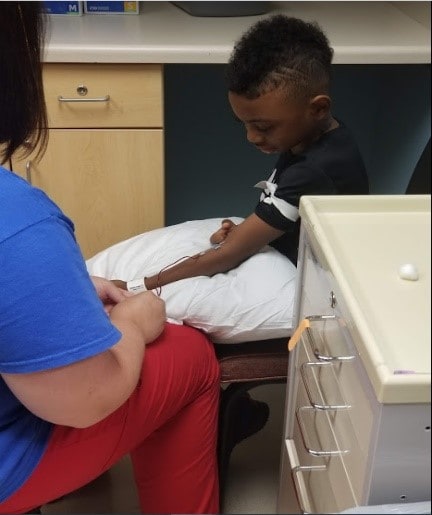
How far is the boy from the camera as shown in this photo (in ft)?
2.41

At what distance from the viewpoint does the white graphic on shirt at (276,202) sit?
0.79m

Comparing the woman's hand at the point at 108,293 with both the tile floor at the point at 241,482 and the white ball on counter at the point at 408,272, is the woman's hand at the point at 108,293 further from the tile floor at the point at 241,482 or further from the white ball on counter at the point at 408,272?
the white ball on counter at the point at 408,272

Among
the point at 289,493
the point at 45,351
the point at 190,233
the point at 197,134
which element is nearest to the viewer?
the point at 45,351

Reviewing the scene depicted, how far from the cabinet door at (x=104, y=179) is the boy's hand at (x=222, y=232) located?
25 cm

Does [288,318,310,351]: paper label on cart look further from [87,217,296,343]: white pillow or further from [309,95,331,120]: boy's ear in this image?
[309,95,331,120]: boy's ear

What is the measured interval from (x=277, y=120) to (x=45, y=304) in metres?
0.40

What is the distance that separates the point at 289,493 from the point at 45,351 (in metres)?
0.40

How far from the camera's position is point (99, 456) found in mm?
708

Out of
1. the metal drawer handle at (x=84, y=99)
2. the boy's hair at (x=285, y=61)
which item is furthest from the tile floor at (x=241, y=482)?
the metal drawer handle at (x=84, y=99)

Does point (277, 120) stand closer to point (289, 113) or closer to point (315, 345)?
point (289, 113)

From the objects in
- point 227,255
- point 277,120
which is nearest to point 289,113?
point 277,120

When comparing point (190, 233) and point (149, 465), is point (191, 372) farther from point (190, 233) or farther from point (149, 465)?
point (190, 233)

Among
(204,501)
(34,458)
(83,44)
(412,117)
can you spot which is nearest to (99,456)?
(34,458)

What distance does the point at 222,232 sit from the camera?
3.02 ft
